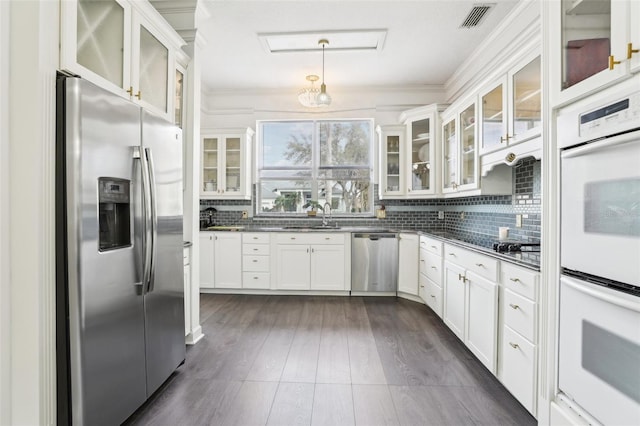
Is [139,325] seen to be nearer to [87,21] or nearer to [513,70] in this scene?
[87,21]

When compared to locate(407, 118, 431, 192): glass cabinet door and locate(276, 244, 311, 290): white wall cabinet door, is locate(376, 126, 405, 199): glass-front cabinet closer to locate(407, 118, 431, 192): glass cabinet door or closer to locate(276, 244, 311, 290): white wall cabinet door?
locate(407, 118, 431, 192): glass cabinet door

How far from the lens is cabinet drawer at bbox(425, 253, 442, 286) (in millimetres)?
3148

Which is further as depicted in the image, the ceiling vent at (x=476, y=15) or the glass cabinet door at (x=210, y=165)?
the glass cabinet door at (x=210, y=165)

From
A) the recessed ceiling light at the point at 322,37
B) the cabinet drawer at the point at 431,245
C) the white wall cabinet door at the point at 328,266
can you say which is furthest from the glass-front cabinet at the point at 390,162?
the recessed ceiling light at the point at 322,37

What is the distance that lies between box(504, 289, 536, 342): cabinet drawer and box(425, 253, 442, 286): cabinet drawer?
1184 mm

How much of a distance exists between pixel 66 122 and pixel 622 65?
2125mm

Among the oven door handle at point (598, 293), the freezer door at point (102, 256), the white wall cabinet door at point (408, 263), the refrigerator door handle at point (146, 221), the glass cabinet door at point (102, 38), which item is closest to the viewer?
the oven door handle at point (598, 293)

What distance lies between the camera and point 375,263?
4031 millimetres

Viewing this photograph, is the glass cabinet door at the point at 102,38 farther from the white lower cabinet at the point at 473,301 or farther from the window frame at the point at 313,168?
the window frame at the point at 313,168

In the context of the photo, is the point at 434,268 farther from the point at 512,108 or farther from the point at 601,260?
the point at 601,260

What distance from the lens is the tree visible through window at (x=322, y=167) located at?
478 centimetres

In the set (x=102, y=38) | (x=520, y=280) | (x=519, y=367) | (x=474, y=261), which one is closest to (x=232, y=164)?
(x=102, y=38)

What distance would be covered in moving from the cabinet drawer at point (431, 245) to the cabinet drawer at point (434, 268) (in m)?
0.05

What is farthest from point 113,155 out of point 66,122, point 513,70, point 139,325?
point 513,70
